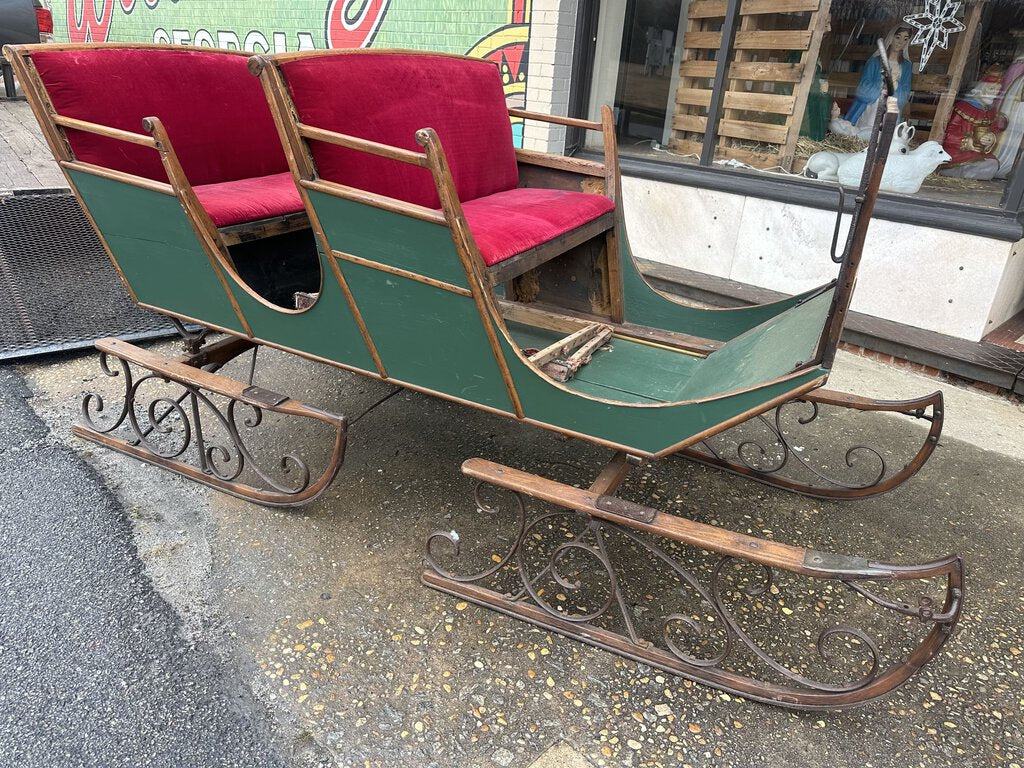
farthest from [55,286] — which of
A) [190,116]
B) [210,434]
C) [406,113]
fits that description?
[406,113]

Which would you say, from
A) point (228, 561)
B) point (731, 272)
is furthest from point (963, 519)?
point (228, 561)

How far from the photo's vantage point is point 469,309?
2.05 meters

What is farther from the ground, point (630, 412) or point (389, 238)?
point (389, 238)

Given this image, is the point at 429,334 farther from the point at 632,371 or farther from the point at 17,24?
the point at 17,24

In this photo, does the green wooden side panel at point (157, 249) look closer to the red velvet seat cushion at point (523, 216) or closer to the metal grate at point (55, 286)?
the red velvet seat cushion at point (523, 216)

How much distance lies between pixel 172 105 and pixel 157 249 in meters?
0.63

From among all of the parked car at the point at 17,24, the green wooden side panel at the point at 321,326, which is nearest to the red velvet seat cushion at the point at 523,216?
the green wooden side panel at the point at 321,326

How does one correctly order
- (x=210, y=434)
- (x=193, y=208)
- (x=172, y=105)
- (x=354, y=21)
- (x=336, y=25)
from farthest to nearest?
(x=336, y=25)
(x=354, y=21)
(x=210, y=434)
(x=172, y=105)
(x=193, y=208)

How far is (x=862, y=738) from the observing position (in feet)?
6.18

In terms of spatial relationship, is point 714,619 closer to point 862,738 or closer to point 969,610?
point 862,738

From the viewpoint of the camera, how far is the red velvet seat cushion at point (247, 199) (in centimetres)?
251

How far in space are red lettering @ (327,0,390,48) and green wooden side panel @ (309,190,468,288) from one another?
178 inches

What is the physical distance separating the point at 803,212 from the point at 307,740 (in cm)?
390

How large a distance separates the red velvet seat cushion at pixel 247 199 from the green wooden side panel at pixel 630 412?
113 centimetres
